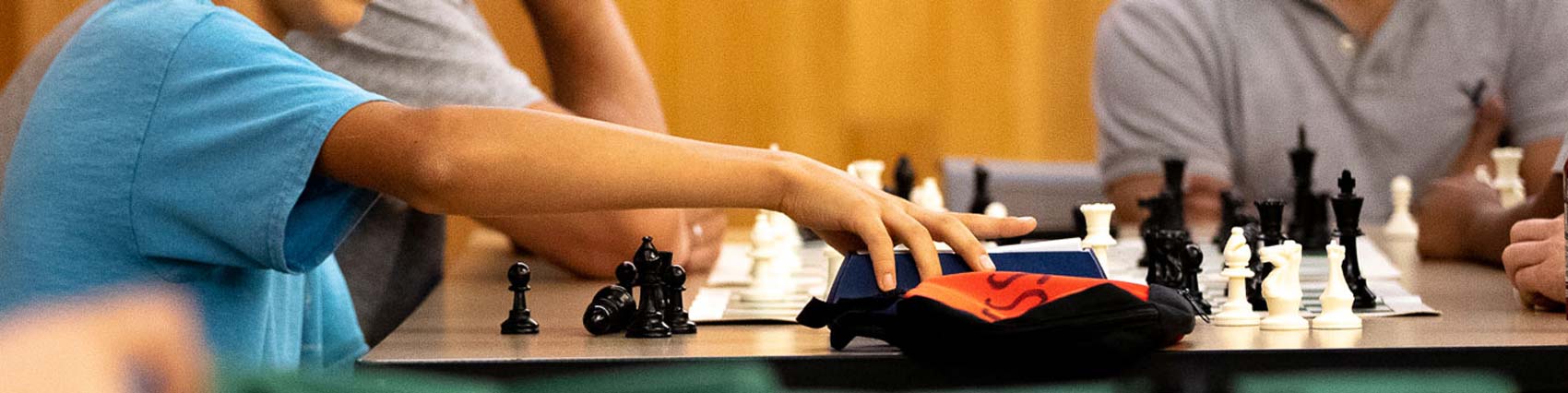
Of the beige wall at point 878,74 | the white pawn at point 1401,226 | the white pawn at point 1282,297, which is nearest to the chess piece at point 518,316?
the white pawn at point 1282,297

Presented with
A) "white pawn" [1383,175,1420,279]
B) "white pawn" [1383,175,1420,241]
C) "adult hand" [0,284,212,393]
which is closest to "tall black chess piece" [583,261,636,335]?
"adult hand" [0,284,212,393]

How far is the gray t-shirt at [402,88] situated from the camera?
210cm

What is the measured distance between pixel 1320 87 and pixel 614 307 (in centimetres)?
204

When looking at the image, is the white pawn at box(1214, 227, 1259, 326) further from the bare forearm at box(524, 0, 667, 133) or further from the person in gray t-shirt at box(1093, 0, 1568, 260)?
the person in gray t-shirt at box(1093, 0, 1568, 260)

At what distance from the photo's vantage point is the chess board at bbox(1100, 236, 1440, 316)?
4.92 feet

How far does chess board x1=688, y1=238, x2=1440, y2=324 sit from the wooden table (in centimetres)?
6

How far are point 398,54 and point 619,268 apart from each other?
84 centimetres

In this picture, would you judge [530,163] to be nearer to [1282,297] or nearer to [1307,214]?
[1282,297]

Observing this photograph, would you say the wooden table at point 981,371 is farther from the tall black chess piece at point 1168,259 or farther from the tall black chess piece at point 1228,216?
the tall black chess piece at point 1228,216

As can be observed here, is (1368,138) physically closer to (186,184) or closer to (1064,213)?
(1064,213)

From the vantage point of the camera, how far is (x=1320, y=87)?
10.0 ft

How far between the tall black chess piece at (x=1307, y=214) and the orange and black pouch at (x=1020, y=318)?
0.95 m

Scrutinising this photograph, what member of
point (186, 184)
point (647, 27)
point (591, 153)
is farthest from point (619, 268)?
point (647, 27)

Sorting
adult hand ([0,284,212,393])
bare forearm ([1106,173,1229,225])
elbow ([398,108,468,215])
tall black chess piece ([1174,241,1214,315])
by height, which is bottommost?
bare forearm ([1106,173,1229,225])
